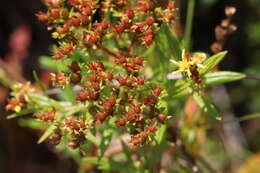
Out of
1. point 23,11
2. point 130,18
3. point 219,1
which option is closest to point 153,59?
point 130,18

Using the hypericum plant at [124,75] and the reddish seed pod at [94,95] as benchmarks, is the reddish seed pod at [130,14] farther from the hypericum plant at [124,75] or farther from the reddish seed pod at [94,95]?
the reddish seed pod at [94,95]

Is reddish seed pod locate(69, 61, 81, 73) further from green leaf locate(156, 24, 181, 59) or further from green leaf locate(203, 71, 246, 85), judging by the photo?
green leaf locate(203, 71, 246, 85)

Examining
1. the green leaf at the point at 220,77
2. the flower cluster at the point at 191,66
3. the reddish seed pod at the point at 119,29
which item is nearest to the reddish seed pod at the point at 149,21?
the reddish seed pod at the point at 119,29

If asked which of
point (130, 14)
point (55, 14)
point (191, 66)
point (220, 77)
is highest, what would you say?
point (55, 14)

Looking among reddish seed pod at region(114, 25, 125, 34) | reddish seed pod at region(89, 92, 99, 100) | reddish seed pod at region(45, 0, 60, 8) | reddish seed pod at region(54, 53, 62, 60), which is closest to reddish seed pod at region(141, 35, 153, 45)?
reddish seed pod at region(114, 25, 125, 34)

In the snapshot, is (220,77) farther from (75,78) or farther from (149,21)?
(75,78)

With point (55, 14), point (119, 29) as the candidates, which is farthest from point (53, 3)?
point (119, 29)

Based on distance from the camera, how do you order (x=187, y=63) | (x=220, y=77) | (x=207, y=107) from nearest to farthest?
1. (x=187, y=63)
2. (x=207, y=107)
3. (x=220, y=77)

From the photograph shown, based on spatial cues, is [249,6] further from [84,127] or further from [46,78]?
[84,127]
